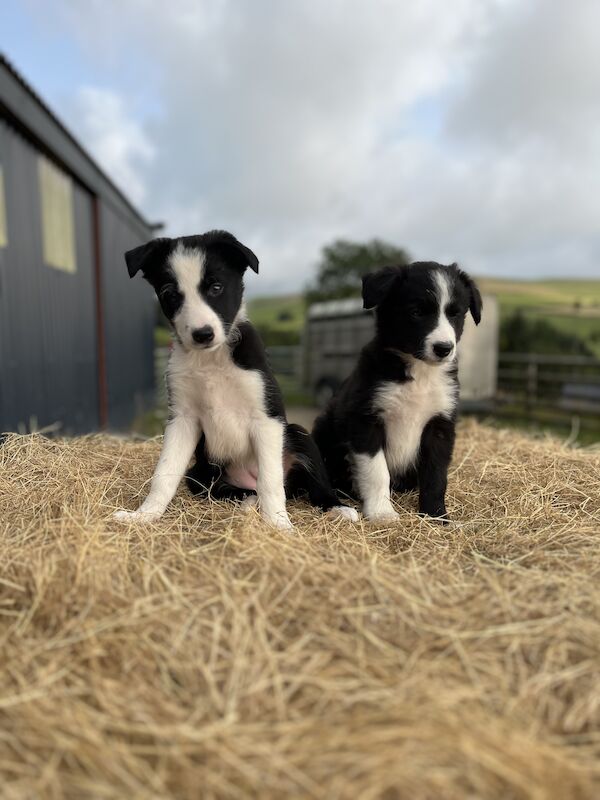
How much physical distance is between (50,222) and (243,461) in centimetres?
661

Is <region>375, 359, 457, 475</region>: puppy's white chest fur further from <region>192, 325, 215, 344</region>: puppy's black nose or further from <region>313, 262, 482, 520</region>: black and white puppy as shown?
<region>192, 325, 215, 344</region>: puppy's black nose

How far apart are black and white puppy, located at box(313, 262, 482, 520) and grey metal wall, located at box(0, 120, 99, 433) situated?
15.1ft

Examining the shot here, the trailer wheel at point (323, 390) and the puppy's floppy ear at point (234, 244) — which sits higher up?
the puppy's floppy ear at point (234, 244)

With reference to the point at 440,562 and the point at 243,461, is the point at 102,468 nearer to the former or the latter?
the point at 243,461

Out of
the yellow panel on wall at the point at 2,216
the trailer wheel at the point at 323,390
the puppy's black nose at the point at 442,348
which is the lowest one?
the trailer wheel at the point at 323,390

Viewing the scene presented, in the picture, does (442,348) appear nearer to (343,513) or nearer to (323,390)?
(343,513)

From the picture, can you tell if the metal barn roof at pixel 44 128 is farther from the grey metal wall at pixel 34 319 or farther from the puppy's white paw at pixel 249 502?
the puppy's white paw at pixel 249 502

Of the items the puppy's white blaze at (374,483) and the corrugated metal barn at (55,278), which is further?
the corrugated metal barn at (55,278)

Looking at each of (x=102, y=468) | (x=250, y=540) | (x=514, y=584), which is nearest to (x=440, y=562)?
(x=514, y=584)

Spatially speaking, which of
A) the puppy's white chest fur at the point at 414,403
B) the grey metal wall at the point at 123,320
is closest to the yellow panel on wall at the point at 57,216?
the grey metal wall at the point at 123,320

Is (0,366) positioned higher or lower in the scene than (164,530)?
higher

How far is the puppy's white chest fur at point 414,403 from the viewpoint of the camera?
335 cm

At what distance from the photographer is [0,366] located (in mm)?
6426

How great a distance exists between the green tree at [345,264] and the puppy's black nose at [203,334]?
86.9 feet
